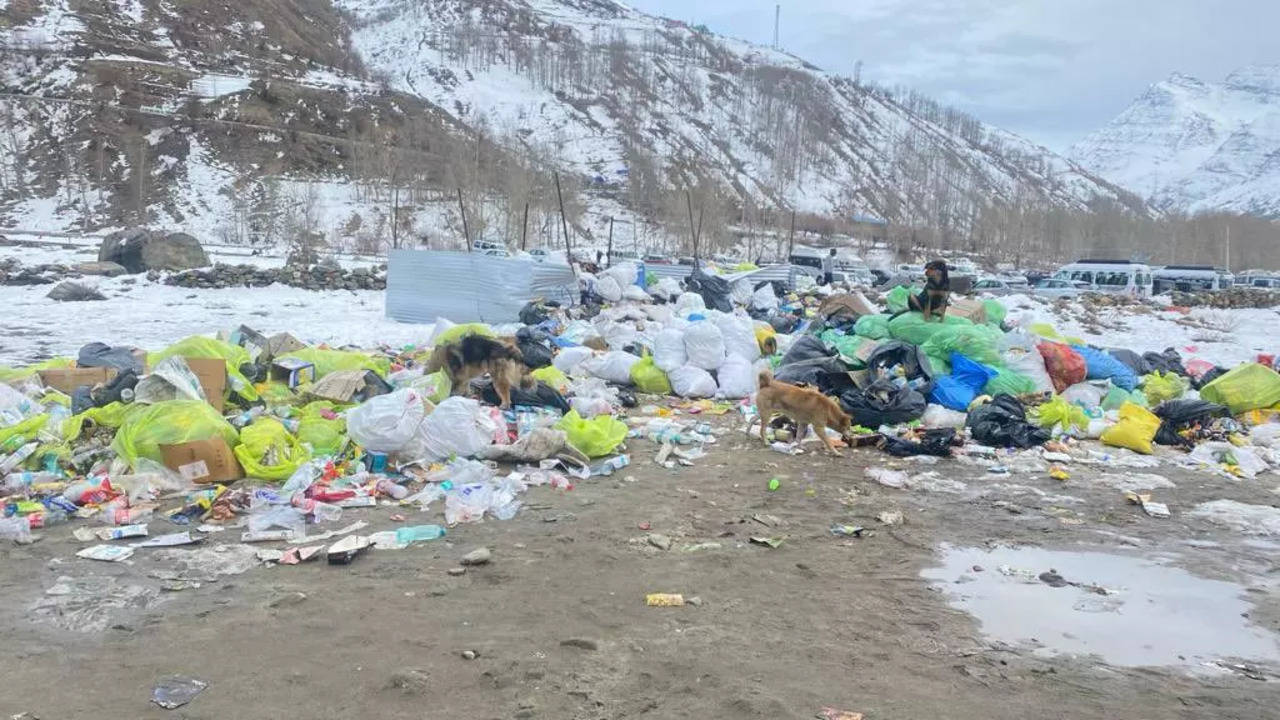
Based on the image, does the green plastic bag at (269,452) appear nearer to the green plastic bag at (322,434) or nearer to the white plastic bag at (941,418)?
the green plastic bag at (322,434)

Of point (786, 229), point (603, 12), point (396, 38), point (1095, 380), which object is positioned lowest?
point (1095, 380)

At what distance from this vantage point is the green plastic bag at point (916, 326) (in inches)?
336

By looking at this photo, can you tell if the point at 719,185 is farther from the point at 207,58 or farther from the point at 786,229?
the point at 207,58

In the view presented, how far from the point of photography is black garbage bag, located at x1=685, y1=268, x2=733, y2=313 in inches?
544

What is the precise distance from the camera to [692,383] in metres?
8.51

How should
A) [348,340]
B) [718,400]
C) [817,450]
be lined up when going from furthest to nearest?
[348,340] < [718,400] < [817,450]

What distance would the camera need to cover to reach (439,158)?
5231cm

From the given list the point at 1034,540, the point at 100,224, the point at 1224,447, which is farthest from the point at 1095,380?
the point at 100,224

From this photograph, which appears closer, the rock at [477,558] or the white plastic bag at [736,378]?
the rock at [477,558]

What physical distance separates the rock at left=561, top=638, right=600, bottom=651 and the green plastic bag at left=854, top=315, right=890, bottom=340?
21.6ft

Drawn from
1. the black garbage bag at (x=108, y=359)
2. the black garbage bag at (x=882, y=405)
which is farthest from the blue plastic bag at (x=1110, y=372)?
the black garbage bag at (x=108, y=359)

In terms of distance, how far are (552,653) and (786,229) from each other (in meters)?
56.3

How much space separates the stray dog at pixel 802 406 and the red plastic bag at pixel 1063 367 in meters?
3.23

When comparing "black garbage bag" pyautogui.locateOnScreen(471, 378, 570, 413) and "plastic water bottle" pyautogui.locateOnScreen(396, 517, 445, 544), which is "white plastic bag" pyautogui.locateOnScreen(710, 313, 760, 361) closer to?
"black garbage bag" pyautogui.locateOnScreen(471, 378, 570, 413)
